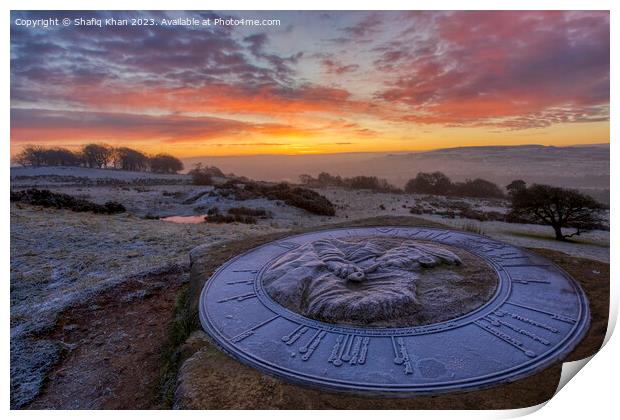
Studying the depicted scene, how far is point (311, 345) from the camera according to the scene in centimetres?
320

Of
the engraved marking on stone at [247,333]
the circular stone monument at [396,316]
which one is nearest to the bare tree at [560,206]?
the circular stone monument at [396,316]

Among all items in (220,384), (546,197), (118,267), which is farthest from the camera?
(546,197)

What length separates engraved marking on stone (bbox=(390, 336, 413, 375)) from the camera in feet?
9.42

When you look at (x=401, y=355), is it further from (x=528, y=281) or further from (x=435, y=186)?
(x=435, y=186)

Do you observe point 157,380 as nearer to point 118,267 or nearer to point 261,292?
point 261,292

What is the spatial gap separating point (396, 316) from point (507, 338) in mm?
917

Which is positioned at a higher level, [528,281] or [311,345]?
[528,281]

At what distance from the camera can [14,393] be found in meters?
3.80

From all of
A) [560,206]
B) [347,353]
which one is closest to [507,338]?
[347,353]

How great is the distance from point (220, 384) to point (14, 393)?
244 centimetres

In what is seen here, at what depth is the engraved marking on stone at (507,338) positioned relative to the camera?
9.95ft

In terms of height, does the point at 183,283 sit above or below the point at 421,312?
below

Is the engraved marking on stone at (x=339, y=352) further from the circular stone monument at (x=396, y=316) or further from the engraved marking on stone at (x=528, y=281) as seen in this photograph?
the engraved marking on stone at (x=528, y=281)

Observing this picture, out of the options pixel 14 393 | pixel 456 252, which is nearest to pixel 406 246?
pixel 456 252
